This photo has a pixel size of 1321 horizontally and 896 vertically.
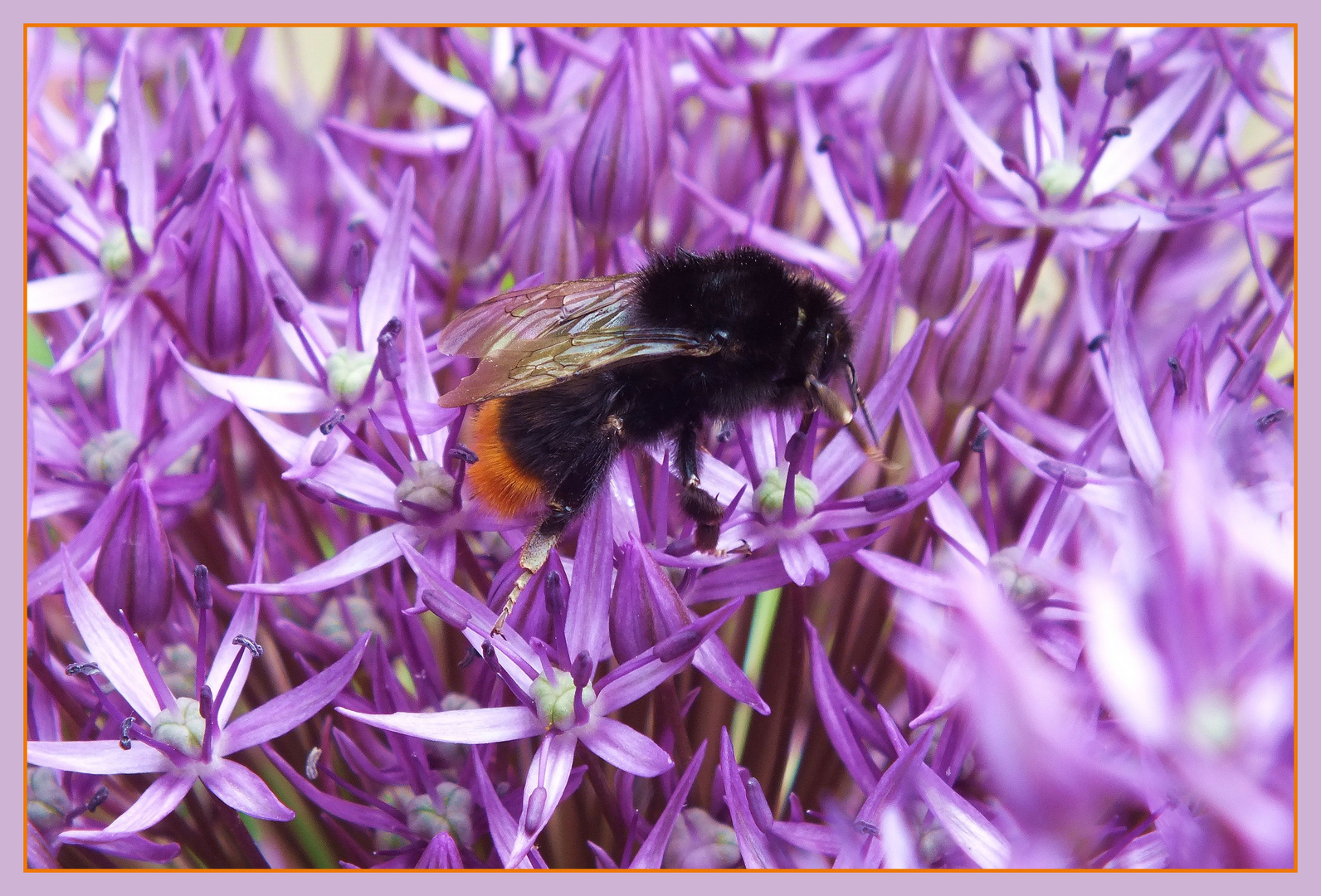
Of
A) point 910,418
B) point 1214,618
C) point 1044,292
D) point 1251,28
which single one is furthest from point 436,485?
point 1251,28

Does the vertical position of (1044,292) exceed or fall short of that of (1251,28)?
it falls short

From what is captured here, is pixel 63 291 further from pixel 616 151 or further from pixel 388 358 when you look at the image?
pixel 616 151

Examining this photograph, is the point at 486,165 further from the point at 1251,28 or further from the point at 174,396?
the point at 1251,28

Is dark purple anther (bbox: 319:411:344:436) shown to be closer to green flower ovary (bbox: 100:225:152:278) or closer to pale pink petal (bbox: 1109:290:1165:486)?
green flower ovary (bbox: 100:225:152:278)

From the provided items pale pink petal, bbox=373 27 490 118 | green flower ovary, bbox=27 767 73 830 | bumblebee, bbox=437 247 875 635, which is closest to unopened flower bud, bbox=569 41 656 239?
bumblebee, bbox=437 247 875 635

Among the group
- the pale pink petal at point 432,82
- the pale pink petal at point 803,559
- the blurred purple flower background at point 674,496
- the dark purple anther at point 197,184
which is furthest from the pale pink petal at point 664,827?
the pale pink petal at point 432,82

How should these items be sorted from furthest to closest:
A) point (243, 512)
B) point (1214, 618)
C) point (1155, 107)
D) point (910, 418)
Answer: point (1155, 107)
point (243, 512)
point (910, 418)
point (1214, 618)

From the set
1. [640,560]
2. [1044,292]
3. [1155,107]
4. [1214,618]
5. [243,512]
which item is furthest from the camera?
[1044,292]
